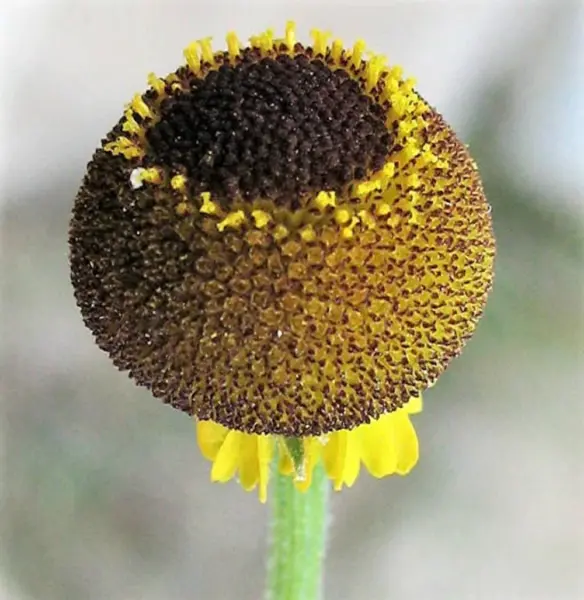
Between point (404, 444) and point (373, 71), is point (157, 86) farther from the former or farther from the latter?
point (404, 444)

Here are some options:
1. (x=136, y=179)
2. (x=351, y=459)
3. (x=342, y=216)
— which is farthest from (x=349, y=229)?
(x=351, y=459)

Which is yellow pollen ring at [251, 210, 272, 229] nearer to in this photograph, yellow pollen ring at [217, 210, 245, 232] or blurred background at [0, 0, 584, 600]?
yellow pollen ring at [217, 210, 245, 232]

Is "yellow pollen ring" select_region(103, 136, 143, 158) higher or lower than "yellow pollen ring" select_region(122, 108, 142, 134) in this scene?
lower

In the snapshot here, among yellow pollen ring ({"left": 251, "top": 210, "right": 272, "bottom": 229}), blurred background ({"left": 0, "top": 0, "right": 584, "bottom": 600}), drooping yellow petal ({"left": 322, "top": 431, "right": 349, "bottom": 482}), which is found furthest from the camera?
blurred background ({"left": 0, "top": 0, "right": 584, "bottom": 600})

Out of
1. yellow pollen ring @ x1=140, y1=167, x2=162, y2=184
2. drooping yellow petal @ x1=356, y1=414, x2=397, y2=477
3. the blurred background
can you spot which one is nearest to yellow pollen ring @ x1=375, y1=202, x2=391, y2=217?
yellow pollen ring @ x1=140, y1=167, x2=162, y2=184
